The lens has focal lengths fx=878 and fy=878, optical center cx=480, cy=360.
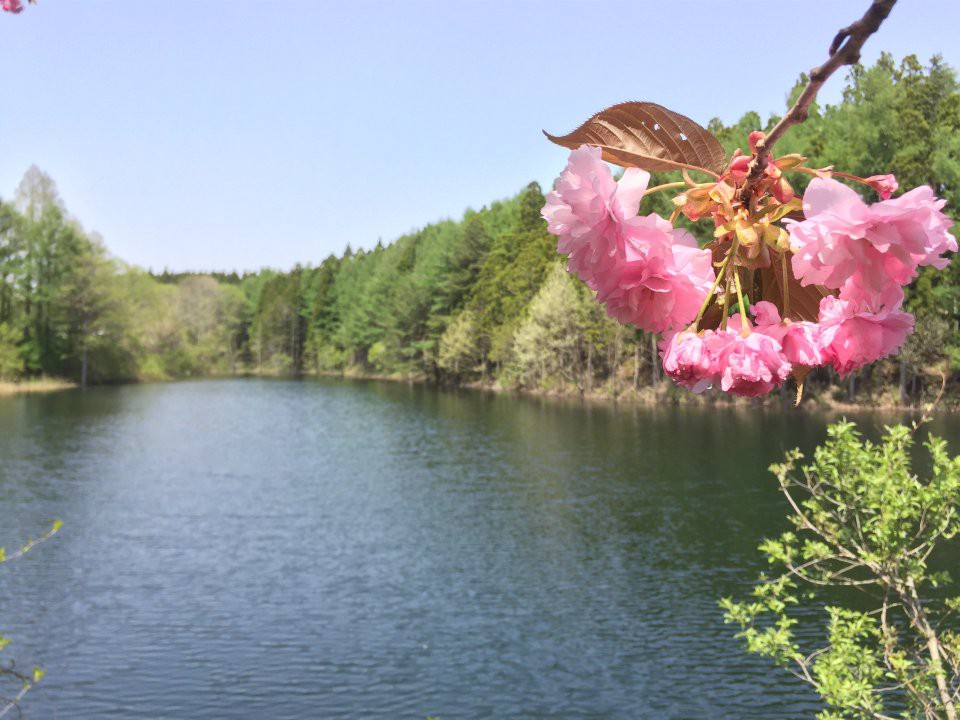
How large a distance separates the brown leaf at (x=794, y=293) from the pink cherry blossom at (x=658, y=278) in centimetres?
5

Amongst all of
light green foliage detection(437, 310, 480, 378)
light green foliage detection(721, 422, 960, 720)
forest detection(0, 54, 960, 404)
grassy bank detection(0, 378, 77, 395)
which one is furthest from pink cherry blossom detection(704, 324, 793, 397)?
grassy bank detection(0, 378, 77, 395)

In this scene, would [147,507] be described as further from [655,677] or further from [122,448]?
[655,677]

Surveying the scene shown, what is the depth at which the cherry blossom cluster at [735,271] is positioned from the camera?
→ 2.34 ft

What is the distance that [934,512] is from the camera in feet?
21.6

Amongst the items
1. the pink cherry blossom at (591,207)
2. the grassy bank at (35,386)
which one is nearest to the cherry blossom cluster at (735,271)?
the pink cherry blossom at (591,207)

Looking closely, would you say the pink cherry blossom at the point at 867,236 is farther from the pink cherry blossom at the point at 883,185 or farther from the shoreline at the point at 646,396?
the shoreline at the point at 646,396

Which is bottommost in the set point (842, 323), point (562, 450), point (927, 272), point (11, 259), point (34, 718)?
point (34, 718)

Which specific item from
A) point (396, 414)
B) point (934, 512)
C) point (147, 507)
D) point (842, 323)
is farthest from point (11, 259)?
point (842, 323)

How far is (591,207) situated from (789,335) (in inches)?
8.8

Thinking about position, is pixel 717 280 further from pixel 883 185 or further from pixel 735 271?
pixel 883 185

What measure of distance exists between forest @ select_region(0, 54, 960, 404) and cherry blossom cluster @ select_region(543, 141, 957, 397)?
853 inches

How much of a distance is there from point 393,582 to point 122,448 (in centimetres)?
1765

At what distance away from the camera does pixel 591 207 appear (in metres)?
0.73

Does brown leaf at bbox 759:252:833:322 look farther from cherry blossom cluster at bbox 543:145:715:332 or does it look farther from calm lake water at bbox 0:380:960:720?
calm lake water at bbox 0:380:960:720
